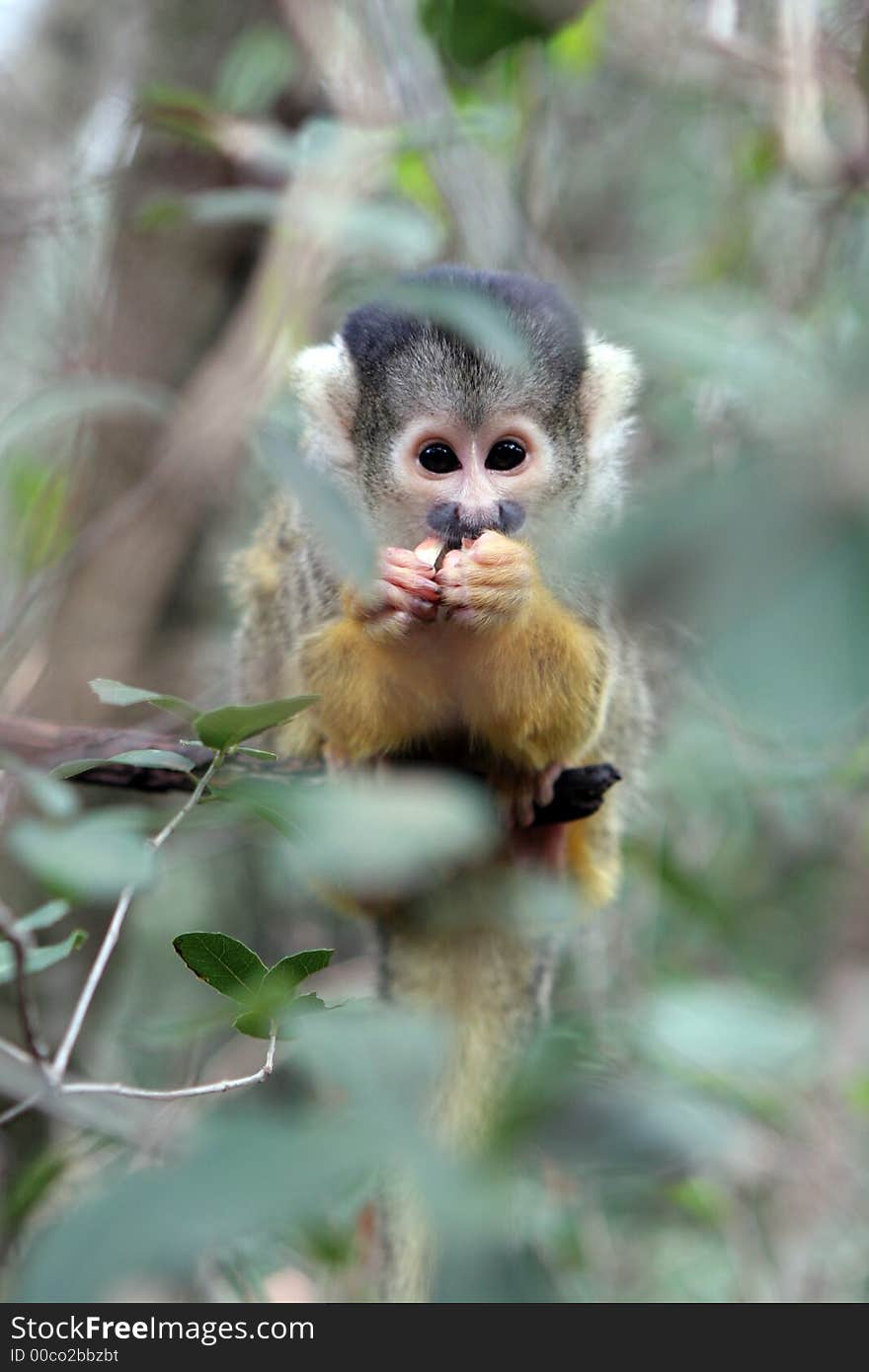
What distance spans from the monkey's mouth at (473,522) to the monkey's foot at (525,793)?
37 cm

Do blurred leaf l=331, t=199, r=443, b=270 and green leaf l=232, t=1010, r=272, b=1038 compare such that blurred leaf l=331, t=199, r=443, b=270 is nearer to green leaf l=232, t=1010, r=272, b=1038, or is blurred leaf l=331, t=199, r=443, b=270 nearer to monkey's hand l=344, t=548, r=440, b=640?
monkey's hand l=344, t=548, r=440, b=640

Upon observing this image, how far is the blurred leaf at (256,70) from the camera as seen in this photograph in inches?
104

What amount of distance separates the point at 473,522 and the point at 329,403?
1.22ft

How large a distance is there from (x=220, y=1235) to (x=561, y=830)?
4.88 ft

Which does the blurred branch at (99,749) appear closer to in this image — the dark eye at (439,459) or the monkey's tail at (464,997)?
the dark eye at (439,459)

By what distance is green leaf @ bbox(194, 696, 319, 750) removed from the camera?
932 mm

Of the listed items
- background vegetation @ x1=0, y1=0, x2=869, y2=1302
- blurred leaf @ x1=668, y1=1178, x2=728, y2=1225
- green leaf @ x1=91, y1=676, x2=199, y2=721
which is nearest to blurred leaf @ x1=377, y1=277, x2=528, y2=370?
background vegetation @ x1=0, y1=0, x2=869, y2=1302

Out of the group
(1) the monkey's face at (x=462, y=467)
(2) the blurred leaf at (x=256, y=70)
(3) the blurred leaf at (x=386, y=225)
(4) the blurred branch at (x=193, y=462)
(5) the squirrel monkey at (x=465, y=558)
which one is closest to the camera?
(5) the squirrel monkey at (x=465, y=558)

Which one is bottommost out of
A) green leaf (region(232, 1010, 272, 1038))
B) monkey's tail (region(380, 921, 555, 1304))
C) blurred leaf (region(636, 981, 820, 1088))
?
monkey's tail (region(380, 921, 555, 1304))

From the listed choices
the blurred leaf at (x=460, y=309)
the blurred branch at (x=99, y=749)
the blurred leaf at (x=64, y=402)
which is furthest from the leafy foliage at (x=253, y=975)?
the blurred leaf at (x=64, y=402)

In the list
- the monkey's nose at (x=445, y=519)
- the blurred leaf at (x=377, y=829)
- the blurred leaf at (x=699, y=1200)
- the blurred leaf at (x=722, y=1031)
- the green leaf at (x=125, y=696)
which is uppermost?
the monkey's nose at (x=445, y=519)

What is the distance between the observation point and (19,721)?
153cm
